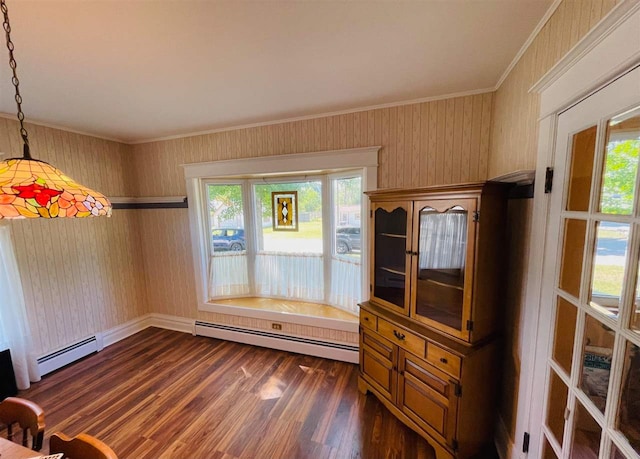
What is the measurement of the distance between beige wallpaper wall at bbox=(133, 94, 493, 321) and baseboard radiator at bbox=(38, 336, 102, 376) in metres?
0.74

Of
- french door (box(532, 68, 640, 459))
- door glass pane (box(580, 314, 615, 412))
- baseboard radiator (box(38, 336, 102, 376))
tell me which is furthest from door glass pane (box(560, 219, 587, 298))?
baseboard radiator (box(38, 336, 102, 376))

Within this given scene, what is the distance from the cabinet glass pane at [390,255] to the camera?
1871 millimetres

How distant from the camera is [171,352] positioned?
291 cm

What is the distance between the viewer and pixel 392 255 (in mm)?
1994

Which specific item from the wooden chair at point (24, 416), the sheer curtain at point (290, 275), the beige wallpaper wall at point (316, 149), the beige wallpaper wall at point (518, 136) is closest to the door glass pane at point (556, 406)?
the beige wallpaper wall at point (518, 136)

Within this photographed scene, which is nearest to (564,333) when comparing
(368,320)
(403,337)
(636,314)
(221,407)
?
(636,314)

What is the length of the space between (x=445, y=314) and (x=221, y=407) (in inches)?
76.2

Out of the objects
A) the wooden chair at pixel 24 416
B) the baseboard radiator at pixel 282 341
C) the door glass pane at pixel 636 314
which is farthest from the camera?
the baseboard radiator at pixel 282 341

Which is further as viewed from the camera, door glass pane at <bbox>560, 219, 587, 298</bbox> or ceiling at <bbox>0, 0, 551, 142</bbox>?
ceiling at <bbox>0, 0, 551, 142</bbox>

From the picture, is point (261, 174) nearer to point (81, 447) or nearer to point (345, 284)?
point (345, 284)

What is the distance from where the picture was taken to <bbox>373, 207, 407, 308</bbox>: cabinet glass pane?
187 cm

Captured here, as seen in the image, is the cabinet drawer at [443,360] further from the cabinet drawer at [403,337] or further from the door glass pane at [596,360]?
the door glass pane at [596,360]

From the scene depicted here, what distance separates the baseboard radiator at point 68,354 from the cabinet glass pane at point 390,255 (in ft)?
10.8

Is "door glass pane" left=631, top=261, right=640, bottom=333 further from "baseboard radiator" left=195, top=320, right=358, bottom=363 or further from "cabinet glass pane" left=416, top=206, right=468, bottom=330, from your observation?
"baseboard radiator" left=195, top=320, right=358, bottom=363
